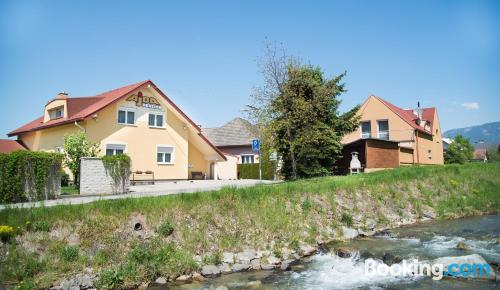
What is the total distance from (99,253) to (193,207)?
141 inches

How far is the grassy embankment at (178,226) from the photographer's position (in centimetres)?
969

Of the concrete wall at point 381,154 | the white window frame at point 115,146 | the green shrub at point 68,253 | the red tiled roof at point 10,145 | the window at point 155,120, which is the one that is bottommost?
the green shrub at point 68,253

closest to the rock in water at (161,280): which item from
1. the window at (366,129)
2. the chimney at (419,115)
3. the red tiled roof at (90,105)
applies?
the red tiled roof at (90,105)

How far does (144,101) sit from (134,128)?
2507mm

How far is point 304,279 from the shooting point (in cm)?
984

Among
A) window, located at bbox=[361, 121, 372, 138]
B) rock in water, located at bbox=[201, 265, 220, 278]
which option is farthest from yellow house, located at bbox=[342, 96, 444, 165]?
rock in water, located at bbox=[201, 265, 220, 278]

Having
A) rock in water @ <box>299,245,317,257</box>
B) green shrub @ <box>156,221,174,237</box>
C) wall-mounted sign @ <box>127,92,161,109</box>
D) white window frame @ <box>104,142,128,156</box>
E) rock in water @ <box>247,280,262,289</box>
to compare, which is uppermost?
wall-mounted sign @ <box>127,92,161,109</box>

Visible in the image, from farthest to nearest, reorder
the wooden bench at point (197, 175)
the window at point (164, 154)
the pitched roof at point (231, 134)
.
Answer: the pitched roof at point (231, 134) < the wooden bench at point (197, 175) < the window at point (164, 154)

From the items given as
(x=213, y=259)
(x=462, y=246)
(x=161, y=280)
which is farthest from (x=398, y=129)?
(x=161, y=280)

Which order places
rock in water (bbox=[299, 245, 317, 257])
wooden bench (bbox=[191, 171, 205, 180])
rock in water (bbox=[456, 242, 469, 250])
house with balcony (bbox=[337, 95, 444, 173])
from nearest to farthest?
rock in water (bbox=[456, 242, 469, 250]), rock in water (bbox=[299, 245, 317, 257]), house with balcony (bbox=[337, 95, 444, 173]), wooden bench (bbox=[191, 171, 205, 180])

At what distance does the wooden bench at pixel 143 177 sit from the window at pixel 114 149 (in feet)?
7.06

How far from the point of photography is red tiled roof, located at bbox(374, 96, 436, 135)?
42172 millimetres

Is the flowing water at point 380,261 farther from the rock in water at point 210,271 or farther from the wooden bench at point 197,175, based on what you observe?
the wooden bench at point 197,175

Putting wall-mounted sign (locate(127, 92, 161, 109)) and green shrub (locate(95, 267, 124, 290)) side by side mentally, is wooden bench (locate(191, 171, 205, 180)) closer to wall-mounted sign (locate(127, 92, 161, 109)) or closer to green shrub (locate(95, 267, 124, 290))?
wall-mounted sign (locate(127, 92, 161, 109))
